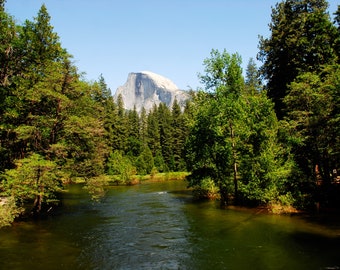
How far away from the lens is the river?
13984 millimetres

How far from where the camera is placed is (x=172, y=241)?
17.8 meters

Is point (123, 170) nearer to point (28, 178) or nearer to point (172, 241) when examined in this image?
point (28, 178)

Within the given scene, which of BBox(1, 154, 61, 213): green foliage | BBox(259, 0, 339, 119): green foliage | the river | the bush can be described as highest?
BBox(259, 0, 339, 119): green foliage

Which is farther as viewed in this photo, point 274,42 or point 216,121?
point 274,42

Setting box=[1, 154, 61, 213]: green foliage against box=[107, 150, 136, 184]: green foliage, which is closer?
box=[1, 154, 61, 213]: green foliage

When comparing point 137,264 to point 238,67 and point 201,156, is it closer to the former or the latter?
point 201,156

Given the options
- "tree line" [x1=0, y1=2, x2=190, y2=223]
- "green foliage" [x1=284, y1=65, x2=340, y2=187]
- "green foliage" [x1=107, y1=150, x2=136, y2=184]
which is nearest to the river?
"tree line" [x1=0, y1=2, x2=190, y2=223]

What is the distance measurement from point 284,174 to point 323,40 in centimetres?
1749

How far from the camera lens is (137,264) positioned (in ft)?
45.8

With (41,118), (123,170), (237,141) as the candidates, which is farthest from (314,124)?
(123,170)

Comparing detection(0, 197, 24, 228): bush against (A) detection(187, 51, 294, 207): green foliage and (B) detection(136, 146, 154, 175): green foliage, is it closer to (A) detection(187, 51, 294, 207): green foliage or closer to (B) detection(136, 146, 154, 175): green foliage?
(A) detection(187, 51, 294, 207): green foliage

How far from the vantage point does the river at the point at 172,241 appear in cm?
1398

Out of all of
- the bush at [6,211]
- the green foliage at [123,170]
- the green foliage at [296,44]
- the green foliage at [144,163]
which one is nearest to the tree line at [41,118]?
the bush at [6,211]

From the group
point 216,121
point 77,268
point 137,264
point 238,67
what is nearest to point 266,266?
point 137,264
